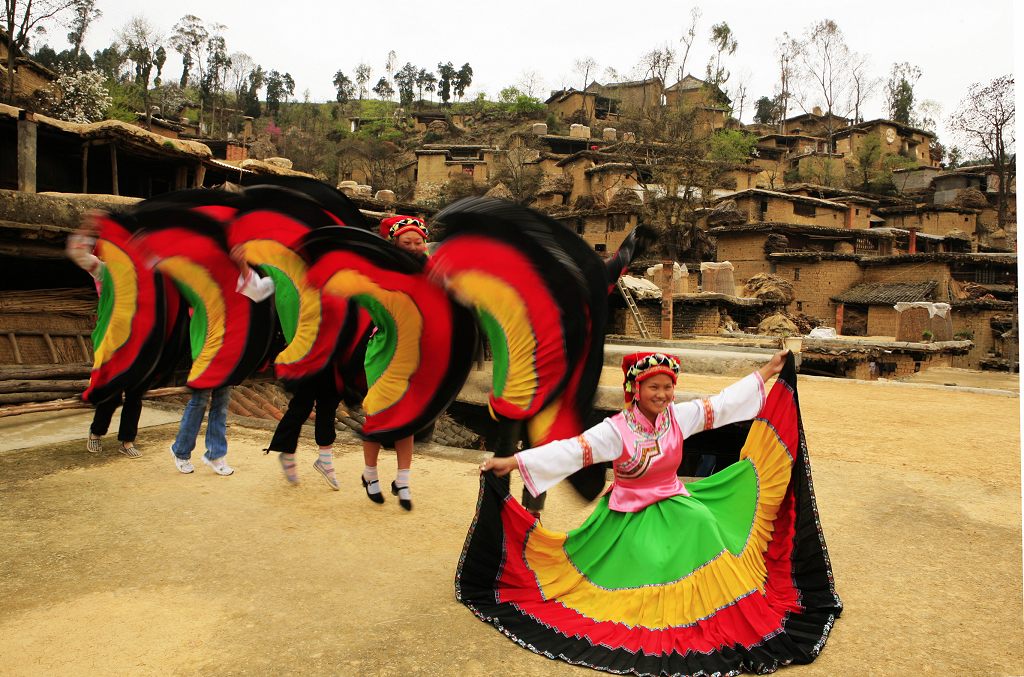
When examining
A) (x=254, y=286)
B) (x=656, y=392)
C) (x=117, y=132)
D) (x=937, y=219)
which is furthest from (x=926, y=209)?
(x=656, y=392)

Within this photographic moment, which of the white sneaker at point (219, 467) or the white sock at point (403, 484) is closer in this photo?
the white sock at point (403, 484)

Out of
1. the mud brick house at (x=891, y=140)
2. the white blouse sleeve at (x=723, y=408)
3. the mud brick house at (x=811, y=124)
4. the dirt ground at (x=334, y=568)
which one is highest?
the mud brick house at (x=811, y=124)

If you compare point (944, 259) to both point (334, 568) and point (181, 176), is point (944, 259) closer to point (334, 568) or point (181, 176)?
point (181, 176)

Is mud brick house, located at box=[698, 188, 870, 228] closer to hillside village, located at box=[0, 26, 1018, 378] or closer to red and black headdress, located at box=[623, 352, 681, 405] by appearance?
hillside village, located at box=[0, 26, 1018, 378]

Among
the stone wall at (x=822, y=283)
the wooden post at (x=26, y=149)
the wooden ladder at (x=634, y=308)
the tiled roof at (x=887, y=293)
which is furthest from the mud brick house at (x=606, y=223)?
the wooden post at (x=26, y=149)

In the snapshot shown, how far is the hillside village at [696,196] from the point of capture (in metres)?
15.1

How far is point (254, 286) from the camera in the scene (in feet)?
17.5

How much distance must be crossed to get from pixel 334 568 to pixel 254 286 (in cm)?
238

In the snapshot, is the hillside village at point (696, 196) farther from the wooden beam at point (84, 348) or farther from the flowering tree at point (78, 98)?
the flowering tree at point (78, 98)

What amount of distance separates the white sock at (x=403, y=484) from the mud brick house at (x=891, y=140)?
187 ft

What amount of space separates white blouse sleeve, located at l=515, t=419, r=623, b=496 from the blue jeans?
10.9 feet

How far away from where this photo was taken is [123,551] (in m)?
4.12

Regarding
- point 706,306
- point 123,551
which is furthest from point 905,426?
point 706,306

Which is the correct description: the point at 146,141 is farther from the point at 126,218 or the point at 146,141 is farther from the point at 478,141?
the point at 478,141
